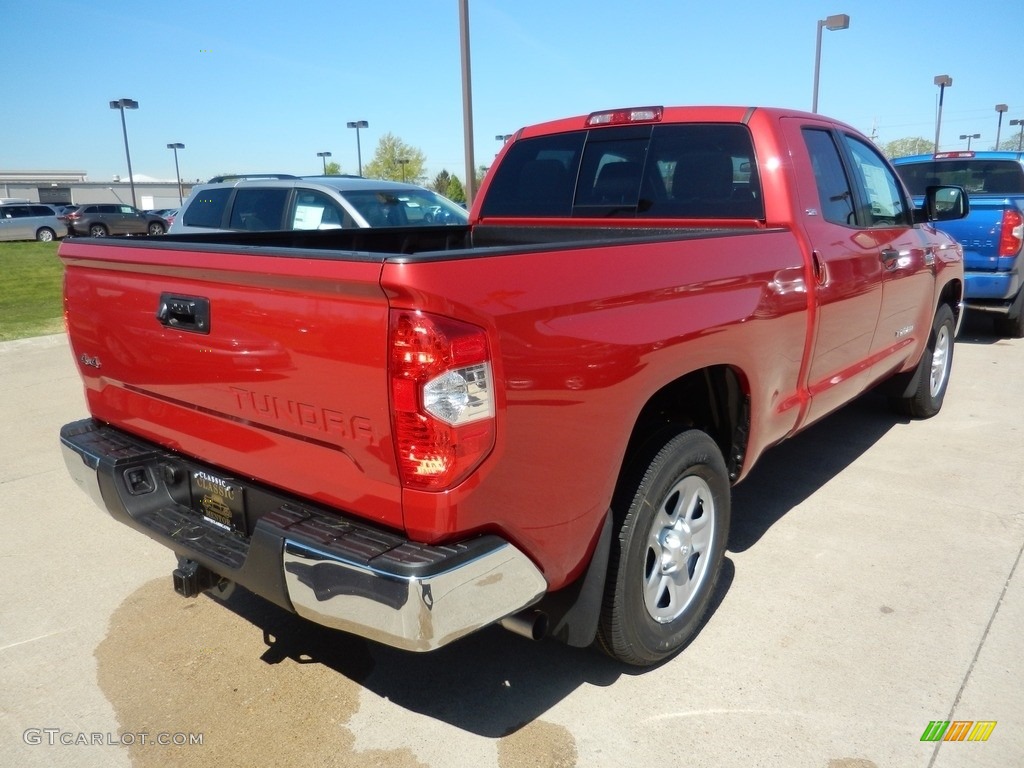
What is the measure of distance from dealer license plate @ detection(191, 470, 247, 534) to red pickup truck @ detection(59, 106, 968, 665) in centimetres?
1

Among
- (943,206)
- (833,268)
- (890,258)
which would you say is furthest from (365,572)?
(943,206)

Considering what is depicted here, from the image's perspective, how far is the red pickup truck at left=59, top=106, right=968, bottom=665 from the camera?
1.98 m

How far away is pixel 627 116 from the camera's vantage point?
402 centimetres

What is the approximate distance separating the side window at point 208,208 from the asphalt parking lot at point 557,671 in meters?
6.00

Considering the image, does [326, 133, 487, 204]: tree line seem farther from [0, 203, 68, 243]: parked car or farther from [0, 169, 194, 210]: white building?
[0, 203, 68, 243]: parked car

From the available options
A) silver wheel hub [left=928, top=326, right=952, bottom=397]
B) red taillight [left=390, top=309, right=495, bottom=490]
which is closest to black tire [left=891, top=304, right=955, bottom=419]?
silver wheel hub [left=928, top=326, right=952, bottom=397]

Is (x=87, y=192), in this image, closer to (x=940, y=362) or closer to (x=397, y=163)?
(x=397, y=163)

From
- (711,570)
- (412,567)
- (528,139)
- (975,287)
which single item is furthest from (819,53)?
(412,567)

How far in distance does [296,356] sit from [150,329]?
0.75m

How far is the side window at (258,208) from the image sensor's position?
8.97m

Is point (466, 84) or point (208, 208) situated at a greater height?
point (466, 84)

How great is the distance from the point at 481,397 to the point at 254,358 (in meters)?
0.70

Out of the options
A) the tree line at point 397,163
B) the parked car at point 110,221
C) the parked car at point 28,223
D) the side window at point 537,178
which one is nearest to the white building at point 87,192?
the tree line at point 397,163

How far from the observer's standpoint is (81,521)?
4.22 m
